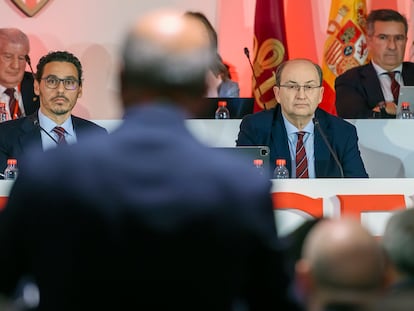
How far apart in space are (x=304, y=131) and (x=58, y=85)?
1.31 meters

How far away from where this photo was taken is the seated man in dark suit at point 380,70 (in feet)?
23.6

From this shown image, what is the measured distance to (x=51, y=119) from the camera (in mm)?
5852

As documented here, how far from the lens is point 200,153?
1961mm

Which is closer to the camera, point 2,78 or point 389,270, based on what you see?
point 389,270

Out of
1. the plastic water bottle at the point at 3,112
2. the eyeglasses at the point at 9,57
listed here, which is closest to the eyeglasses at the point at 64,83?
the plastic water bottle at the point at 3,112

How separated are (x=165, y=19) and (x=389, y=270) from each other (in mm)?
583

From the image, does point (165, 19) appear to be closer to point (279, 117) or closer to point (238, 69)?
point (279, 117)

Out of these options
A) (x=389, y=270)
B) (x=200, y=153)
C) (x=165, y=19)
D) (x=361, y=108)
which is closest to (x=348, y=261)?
(x=389, y=270)

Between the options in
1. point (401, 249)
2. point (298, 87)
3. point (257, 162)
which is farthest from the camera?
point (298, 87)

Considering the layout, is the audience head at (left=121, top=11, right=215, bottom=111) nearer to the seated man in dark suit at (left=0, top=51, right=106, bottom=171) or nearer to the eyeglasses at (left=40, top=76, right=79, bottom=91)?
the seated man in dark suit at (left=0, top=51, right=106, bottom=171)

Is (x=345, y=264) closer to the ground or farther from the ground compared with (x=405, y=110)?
closer to the ground

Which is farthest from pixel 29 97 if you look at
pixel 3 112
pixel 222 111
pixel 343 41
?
pixel 343 41

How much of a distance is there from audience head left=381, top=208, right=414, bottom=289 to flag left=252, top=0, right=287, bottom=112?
5.69 m

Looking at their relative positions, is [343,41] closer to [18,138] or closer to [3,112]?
[3,112]
